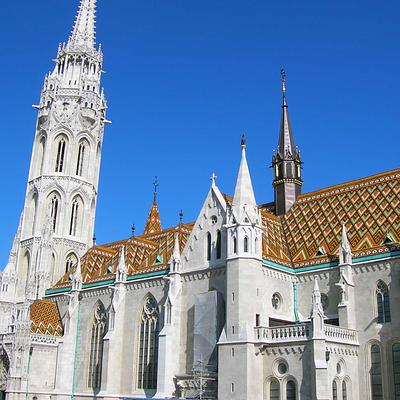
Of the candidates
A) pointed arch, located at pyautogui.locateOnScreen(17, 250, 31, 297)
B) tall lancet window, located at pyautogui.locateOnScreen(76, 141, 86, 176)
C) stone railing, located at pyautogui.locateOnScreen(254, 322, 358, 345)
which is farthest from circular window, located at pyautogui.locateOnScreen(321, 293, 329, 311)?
tall lancet window, located at pyautogui.locateOnScreen(76, 141, 86, 176)

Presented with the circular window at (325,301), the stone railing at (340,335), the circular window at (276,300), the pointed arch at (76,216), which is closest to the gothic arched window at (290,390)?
the stone railing at (340,335)

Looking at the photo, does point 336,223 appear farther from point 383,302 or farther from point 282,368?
point 282,368

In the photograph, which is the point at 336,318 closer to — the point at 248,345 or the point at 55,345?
the point at 248,345

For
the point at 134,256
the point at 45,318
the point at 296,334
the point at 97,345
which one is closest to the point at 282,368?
the point at 296,334

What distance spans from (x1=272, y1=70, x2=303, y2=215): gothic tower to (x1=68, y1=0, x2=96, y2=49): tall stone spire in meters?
22.7

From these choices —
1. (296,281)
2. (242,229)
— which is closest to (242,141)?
(242,229)

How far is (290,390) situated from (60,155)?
111 ft

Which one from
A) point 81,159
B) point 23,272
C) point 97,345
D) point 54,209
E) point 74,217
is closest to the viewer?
point 97,345

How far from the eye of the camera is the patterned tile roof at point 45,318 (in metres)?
45.5

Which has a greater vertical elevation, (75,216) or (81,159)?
(81,159)

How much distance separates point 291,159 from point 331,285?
14.1 meters

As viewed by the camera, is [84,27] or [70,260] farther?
[84,27]

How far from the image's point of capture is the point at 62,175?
54812 mm

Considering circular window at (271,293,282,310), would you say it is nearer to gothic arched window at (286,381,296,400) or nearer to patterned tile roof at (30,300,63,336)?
gothic arched window at (286,381,296,400)
